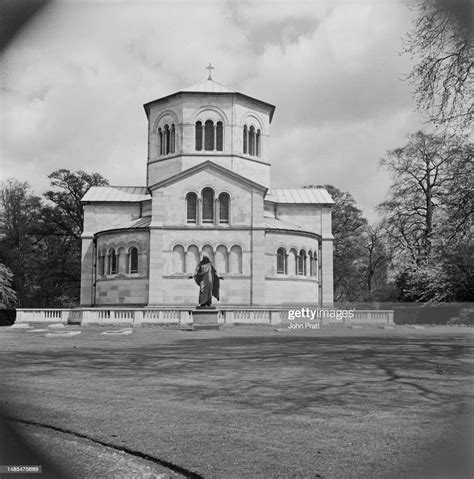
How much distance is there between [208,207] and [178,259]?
430 centimetres

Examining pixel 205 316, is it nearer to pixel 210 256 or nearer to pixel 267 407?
pixel 210 256

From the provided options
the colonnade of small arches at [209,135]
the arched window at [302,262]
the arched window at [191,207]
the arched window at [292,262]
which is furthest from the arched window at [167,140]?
the arched window at [302,262]

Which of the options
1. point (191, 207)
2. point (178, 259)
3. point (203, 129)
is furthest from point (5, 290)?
point (203, 129)

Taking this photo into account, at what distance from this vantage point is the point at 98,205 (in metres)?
47.5

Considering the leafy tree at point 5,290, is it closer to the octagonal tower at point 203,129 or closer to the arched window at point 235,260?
the octagonal tower at point 203,129

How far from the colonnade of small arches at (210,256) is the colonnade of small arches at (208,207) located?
190cm

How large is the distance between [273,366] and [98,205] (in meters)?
37.3

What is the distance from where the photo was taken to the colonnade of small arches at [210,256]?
40250 mm

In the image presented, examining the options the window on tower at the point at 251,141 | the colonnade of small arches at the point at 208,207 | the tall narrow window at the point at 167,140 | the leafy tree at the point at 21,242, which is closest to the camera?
the colonnade of small arches at the point at 208,207

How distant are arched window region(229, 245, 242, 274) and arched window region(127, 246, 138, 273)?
259 inches

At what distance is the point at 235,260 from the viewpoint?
133ft

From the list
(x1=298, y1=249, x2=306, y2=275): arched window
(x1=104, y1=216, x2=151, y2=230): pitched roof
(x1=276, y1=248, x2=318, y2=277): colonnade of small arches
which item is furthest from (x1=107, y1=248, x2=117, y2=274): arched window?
(x1=298, y1=249, x2=306, y2=275): arched window

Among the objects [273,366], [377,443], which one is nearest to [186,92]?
[273,366]

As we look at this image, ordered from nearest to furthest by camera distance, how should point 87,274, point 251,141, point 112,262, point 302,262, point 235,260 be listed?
point 235,260, point 112,262, point 302,262, point 87,274, point 251,141
